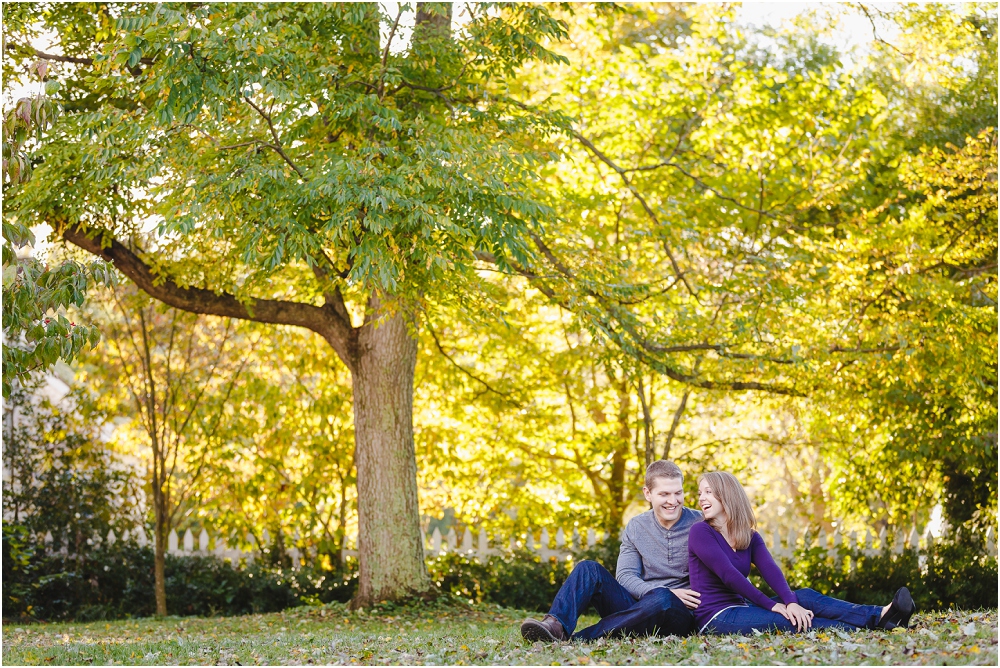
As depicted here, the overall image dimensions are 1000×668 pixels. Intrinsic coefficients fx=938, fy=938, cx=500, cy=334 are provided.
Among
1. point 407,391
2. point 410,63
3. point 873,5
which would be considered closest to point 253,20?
point 410,63

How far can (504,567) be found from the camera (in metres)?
10.4

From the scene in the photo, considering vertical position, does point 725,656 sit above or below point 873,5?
below

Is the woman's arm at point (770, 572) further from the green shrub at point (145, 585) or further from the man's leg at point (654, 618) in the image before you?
the green shrub at point (145, 585)

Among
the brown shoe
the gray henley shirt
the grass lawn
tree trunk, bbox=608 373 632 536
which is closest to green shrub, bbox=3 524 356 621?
the grass lawn

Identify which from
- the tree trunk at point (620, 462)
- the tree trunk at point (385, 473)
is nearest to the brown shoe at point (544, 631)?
the tree trunk at point (385, 473)

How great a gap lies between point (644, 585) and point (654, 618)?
25cm

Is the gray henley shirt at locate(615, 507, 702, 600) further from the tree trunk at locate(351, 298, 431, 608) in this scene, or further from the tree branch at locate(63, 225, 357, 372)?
the tree branch at locate(63, 225, 357, 372)

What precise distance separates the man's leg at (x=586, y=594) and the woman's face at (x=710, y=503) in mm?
622

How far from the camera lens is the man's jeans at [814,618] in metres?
4.77

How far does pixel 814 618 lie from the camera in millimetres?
4945

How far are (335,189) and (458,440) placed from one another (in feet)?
19.4

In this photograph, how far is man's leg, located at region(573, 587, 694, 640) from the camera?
487 centimetres

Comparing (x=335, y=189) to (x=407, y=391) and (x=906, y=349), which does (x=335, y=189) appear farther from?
(x=906, y=349)

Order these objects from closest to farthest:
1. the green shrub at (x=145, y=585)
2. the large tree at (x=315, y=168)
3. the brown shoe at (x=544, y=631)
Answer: the brown shoe at (x=544, y=631), the large tree at (x=315, y=168), the green shrub at (x=145, y=585)
